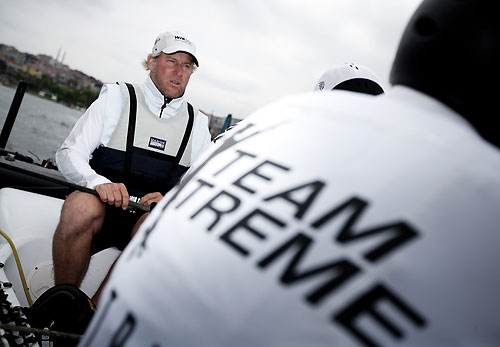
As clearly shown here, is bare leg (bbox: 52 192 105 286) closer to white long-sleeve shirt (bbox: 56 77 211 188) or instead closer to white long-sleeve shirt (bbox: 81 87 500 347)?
white long-sleeve shirt (bbox: 56 77 211 188)

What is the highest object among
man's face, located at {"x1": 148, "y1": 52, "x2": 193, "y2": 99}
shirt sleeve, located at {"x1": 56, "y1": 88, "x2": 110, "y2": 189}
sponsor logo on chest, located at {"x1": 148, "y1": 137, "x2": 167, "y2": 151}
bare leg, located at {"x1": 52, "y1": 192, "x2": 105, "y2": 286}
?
man's face, located at {"x1": 148, "y1": 52, "x2": 193, "y2": 99}

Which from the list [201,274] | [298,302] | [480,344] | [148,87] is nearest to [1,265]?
[148,87]

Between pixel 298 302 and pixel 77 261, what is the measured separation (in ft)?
6.29

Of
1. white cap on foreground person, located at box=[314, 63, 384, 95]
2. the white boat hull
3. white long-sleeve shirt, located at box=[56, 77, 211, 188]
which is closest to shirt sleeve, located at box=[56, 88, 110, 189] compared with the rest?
white long-sleeve shirt, located at box=[56, 77, 211, 188]

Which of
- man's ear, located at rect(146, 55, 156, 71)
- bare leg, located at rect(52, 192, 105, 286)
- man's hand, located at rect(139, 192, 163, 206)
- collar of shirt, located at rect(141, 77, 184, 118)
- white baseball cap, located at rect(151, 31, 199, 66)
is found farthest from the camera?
man's ear, located at rect(146, 55, 156, 71)

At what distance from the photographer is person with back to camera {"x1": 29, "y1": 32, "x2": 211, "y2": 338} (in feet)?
6.82

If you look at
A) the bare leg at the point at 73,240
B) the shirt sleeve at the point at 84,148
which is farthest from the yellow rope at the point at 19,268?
the shirt sleeve at the point at 84,148

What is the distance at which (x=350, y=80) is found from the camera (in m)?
2.73

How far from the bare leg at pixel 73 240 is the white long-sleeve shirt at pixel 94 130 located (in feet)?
0.58

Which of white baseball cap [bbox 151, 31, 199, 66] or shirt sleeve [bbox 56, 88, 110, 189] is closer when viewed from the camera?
shirt sleeve [bbox 56, 88, 110, 189]

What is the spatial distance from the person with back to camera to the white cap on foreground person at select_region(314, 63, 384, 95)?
1142 mm

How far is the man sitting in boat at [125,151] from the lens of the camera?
6.82 ft

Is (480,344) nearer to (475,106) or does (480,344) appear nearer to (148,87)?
(475,106)

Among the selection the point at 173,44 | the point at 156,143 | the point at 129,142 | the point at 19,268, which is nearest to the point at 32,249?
the point at 19,268
